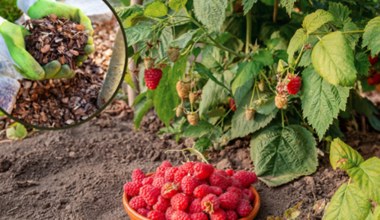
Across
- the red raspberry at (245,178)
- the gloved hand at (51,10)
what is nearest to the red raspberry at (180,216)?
the red raspberry at (245,178)

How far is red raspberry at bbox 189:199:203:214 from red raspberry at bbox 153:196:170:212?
88mm

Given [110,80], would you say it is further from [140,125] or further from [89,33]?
[140,125]

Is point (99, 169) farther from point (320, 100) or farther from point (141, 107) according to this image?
point (320, 100)

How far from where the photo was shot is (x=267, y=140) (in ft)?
9.12

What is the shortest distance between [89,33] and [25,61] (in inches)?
9.7

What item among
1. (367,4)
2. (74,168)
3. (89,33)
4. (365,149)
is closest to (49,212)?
(74,168)

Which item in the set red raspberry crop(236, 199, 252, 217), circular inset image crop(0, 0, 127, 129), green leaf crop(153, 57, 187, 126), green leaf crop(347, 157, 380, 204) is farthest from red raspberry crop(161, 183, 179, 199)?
green leaf crop(347, 157, 380, 204)

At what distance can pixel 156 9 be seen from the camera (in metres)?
2.43

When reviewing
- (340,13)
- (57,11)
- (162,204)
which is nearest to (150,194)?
(162,204)

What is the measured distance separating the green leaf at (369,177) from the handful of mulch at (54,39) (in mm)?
944

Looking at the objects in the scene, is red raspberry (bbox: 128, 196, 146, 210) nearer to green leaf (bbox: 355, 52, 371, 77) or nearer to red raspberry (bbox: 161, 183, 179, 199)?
red raspberry (bbox: 161, 183, 179, 199)

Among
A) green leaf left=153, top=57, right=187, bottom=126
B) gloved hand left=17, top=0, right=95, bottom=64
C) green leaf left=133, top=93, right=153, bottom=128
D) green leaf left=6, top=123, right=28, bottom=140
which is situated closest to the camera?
gloved hand left=17, top=0, right=95, bottom=64

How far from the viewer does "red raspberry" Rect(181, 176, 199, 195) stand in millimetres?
2293

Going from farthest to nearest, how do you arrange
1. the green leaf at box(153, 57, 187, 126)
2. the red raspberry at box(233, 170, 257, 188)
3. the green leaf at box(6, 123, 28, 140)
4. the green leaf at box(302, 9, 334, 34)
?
the green leaf at box(6, 123, 28, 140)
the green leaf at box(153, 57, 187, 126)
the red raspberry at box(233, 170, 257, 188)
the green leaf at box(302, 9, 334, 34)
